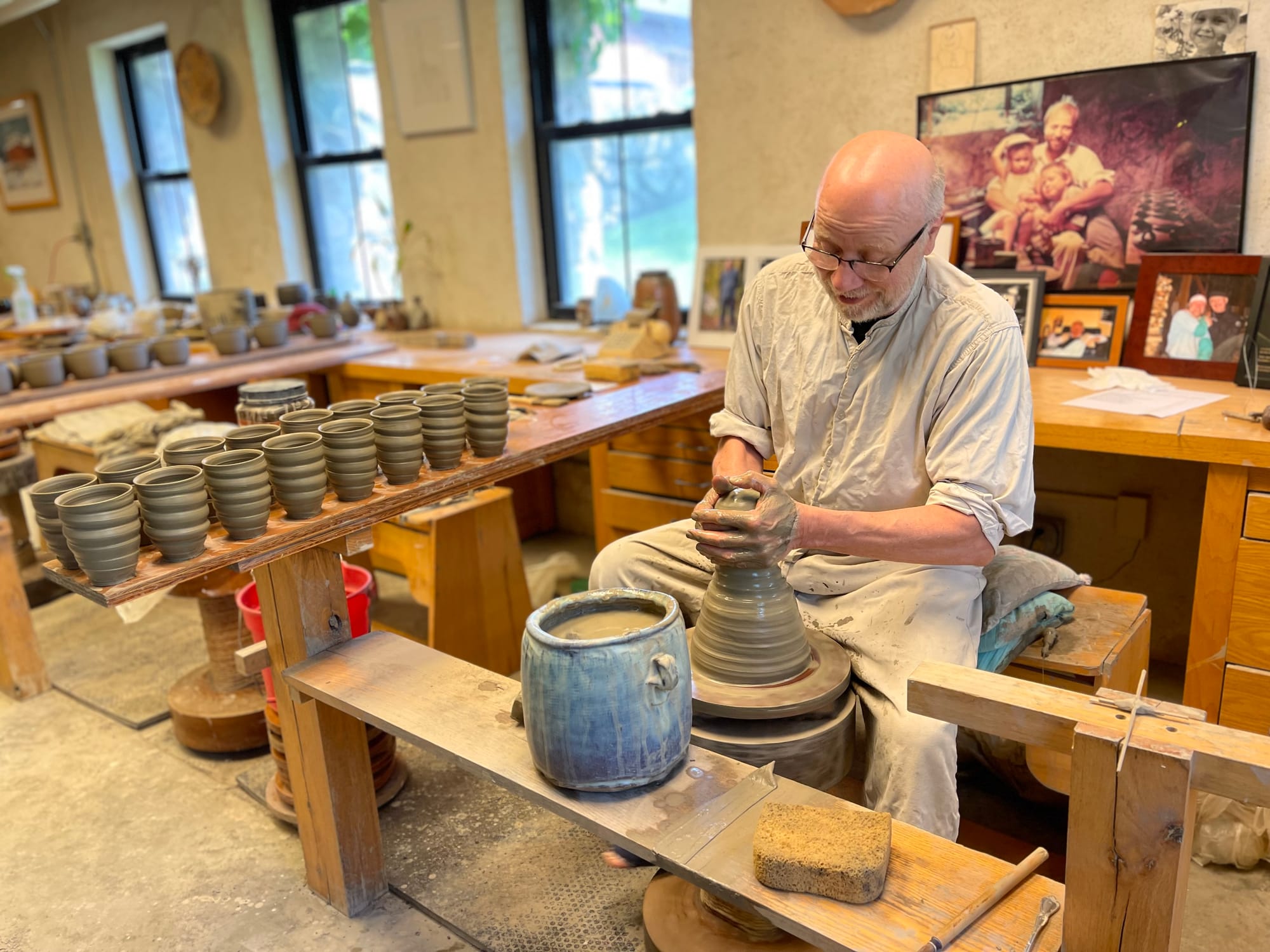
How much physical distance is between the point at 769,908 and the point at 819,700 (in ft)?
1.56

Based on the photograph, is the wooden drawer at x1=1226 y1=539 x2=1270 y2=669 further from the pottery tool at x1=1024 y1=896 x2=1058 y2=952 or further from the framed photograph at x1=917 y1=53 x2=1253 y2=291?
the pottery tool at x1=1024 y1=896 x2=1058 y2=952

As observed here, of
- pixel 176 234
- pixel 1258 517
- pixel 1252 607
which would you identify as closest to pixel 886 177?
pixel 1258 517

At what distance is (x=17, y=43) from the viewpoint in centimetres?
712

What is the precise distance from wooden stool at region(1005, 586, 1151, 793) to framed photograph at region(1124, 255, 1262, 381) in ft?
3.08

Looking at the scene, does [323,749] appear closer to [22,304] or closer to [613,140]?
[613,140]

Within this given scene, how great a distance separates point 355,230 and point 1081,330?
14.1ft

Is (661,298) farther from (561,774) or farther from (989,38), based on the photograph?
(561,774)

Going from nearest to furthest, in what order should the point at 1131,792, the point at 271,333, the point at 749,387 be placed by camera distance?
the point at 1131,792, the point at 749,387, the point at 271,333

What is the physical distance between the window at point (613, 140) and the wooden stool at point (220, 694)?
241 centimetres

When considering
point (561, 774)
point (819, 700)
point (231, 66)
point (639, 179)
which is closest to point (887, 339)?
point (819, 700)

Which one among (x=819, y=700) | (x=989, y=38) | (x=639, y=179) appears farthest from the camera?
(x=639, y=179)

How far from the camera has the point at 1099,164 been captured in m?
2.78

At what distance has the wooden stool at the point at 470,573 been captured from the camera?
2.80m

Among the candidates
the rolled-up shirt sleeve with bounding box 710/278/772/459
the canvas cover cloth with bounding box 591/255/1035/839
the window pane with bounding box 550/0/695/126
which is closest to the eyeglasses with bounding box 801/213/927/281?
the canvas cover cloth with bounding box 591/255/1035/839
